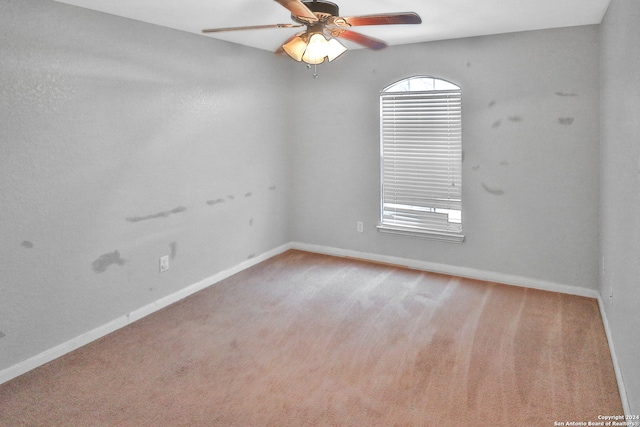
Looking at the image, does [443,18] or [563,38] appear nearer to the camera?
[443,18]

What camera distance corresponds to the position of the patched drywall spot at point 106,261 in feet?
10.4

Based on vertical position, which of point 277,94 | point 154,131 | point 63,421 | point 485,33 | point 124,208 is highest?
point 485,33

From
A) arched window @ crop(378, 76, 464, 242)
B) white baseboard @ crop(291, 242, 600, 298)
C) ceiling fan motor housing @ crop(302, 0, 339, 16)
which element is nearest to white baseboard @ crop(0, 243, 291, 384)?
white baseboard @ crop(291, 242, 600, 298)

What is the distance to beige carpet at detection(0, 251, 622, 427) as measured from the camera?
7.61 ft

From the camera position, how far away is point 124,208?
3.33m

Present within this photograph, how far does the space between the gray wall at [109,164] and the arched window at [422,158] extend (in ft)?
4.76

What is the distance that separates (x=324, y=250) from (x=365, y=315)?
1.76 metres

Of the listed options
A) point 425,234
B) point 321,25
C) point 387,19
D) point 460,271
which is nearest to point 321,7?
point 321,25

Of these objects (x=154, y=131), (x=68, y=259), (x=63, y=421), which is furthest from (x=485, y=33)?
(x=63, y=421)

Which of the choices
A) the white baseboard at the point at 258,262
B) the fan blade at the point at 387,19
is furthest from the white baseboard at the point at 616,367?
the fan blade at the point at 387,19

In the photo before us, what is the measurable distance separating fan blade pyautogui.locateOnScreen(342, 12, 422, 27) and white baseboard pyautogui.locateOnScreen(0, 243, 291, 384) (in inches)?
104

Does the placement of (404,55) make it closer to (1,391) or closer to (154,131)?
(154,131)

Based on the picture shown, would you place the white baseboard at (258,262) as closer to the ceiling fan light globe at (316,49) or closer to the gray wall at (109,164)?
the gray wall at (109,164)

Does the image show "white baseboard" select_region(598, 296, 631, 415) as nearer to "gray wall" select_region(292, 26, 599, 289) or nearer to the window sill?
"gray wall" select_region(292, 26, 599, 289)
